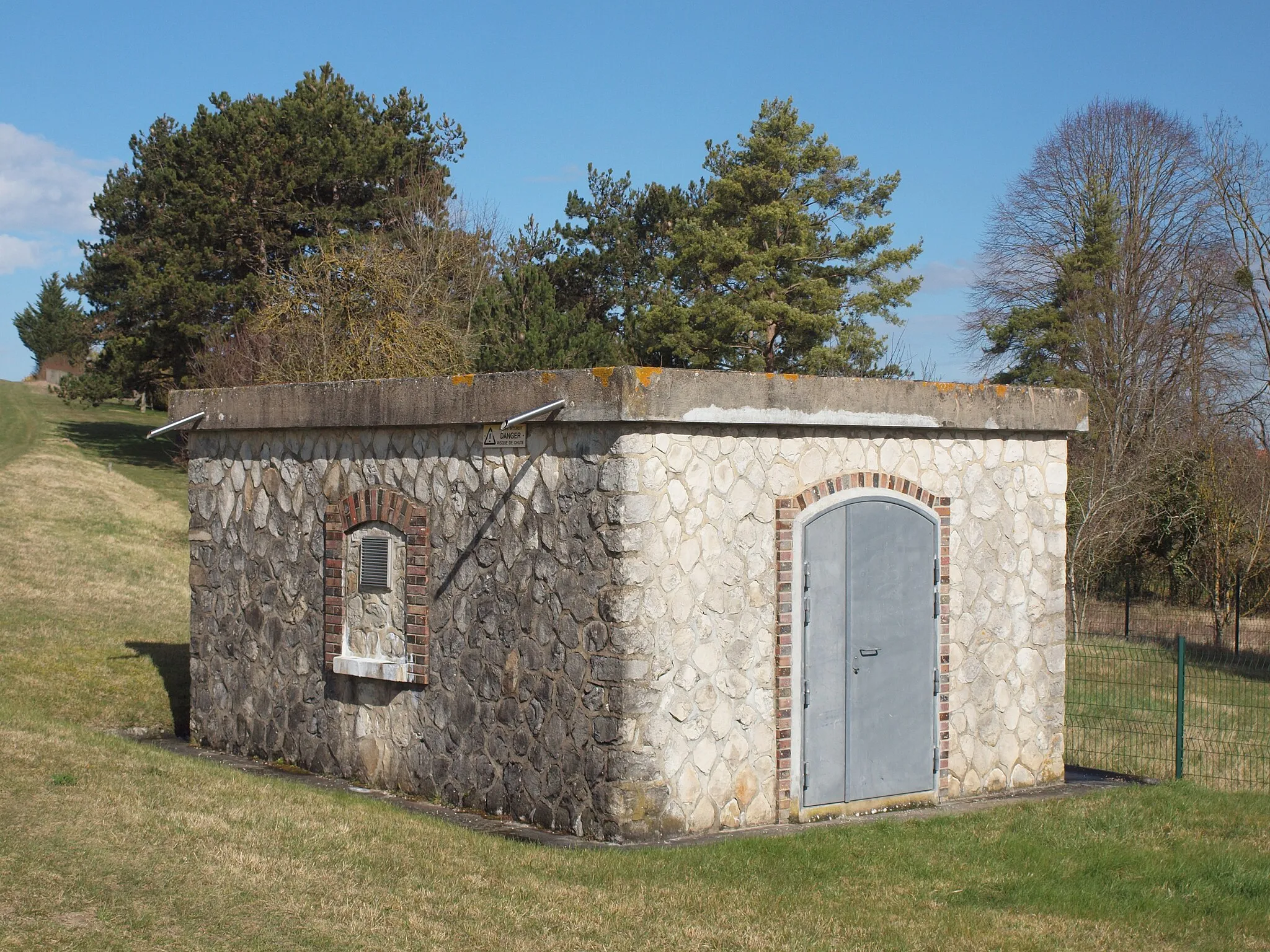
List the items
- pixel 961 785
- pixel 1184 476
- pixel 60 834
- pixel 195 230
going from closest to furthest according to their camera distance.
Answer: pixel 60 834 → pixel 961 785 → pixel 1184 476 → pixel 195 230

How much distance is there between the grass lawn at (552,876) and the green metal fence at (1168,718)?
1293 millimetres

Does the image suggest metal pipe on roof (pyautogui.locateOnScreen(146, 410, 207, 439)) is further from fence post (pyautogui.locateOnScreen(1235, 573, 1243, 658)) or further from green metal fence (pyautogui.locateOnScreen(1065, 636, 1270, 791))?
fence post (pyautogui.locateOnScreen(1235, 573, 1243, 658))

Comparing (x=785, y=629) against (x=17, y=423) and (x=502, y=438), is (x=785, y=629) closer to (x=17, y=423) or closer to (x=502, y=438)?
(x=502, y=438)

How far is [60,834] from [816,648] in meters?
4.59

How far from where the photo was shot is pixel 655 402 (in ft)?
26.2

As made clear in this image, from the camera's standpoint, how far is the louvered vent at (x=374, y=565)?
9609 mm

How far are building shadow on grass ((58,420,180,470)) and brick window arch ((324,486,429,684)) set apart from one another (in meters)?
30.0

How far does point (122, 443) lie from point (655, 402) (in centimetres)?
4112

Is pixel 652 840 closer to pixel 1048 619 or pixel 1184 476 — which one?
pixel 1048 619

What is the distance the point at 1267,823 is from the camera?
29.2ft

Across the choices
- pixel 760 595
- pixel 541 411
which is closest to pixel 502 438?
pixel 541 411

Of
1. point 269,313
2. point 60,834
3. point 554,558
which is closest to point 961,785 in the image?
point 554,558

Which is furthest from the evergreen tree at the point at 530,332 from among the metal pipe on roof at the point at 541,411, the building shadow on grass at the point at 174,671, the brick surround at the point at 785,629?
the metal pipe on roof at the point at 541,411

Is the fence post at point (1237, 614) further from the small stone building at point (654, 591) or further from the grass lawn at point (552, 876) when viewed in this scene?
the small stone building at point (654, 591)
